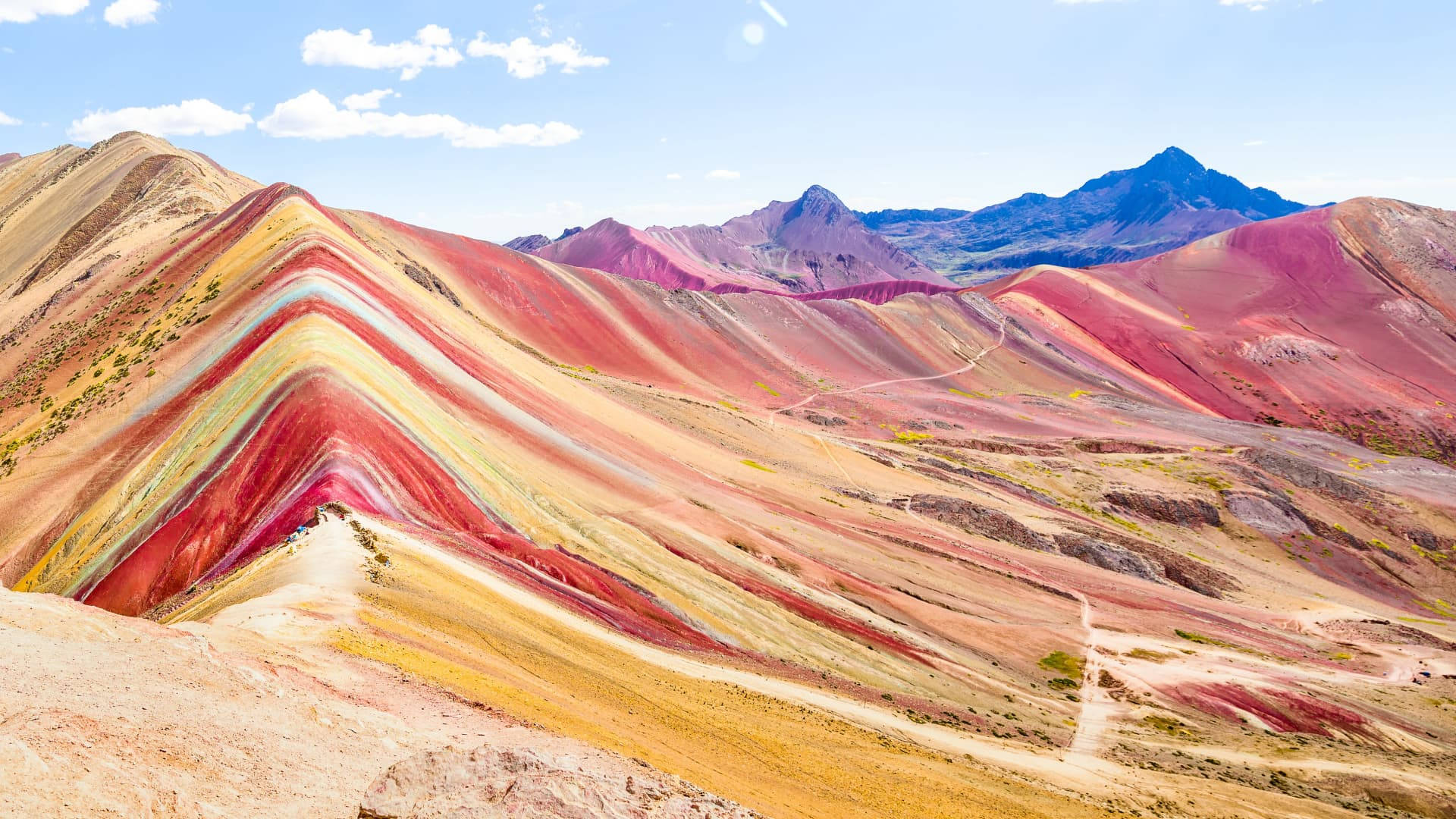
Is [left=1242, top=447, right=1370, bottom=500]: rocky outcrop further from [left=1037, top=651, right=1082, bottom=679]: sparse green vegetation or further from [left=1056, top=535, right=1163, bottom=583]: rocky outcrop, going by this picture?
[left=1037, top=651, right=1082, bottom=679]: sparse green vegetation

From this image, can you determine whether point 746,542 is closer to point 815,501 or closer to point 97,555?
point 815,501

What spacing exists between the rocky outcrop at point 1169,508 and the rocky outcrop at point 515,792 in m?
62.4

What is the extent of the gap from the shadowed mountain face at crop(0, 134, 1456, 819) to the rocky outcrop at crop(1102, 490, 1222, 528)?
30 cm

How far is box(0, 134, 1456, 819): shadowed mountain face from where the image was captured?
19688 millimetres

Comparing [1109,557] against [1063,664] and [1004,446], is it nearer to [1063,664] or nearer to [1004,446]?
[1063,664]

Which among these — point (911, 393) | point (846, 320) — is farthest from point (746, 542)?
point (846, 320)

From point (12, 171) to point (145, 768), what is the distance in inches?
Answer: 5918

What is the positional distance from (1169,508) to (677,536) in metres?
47.8

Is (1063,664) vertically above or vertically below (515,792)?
below

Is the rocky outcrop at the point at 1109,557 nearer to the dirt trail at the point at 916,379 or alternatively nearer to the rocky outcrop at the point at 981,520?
the rocky outcrop at the point at 981,520

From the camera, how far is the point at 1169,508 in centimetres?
6431

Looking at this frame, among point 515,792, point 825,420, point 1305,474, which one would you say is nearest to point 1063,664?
point 515,792

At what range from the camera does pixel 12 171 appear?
11569cm

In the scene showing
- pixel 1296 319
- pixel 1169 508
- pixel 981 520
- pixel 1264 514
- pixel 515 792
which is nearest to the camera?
pixel 515 792
